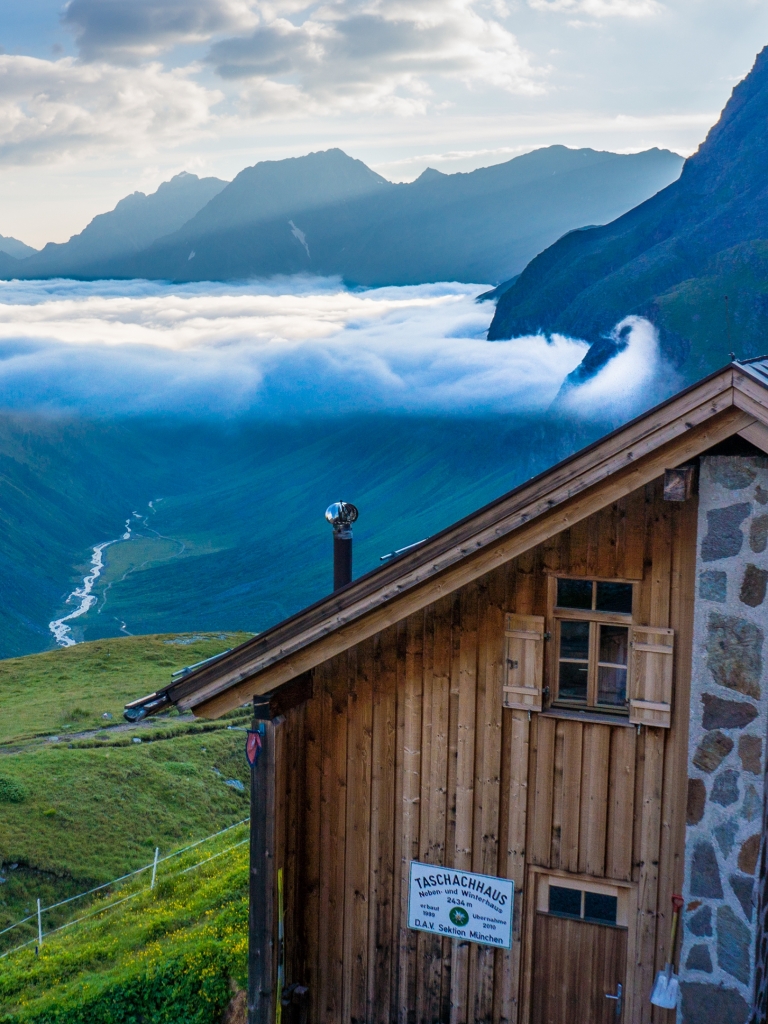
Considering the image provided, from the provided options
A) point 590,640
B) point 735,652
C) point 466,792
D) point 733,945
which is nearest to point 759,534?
point 735,652

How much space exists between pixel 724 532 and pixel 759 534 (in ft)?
0.99

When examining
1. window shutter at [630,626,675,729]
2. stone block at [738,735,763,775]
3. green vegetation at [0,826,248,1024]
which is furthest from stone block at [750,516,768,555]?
green vegetation at [0,826,248,1024]

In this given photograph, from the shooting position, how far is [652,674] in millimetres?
9766

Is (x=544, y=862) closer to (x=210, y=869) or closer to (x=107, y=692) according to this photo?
(x=210, y=869)

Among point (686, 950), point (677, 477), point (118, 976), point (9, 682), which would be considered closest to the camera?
point (677, 477)

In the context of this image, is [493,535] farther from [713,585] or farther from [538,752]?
[538,752]

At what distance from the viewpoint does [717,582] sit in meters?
9.23

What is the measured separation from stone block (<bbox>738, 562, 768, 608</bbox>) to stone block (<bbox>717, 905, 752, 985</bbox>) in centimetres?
291

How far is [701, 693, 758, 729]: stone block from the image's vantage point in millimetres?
9242

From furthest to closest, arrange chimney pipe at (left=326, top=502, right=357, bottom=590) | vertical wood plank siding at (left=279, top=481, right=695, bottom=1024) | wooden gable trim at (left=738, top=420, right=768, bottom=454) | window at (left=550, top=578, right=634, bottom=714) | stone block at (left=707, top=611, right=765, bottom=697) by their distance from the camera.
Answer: chimney pipe at (left=326, top=502, right=357, bottom=590)
window at (left=550, top=578, right=634, bottom=714)
vertical wood plank siding at (left=279, top=481, right=695, bottom=1024)
stone block at (left=707, top=611, right=765, bottom=697)
wooden gable trim at (left=738, top=420, right=768, bottom=454)

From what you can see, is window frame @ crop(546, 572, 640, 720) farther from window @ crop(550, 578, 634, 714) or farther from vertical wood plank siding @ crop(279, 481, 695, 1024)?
vertical wood plank siding @ crop(279, 481, 695, 1024)

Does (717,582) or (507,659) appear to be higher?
(717,582)

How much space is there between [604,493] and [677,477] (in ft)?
2.26

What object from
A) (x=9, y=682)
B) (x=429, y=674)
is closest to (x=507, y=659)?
(x=429, y=674)
